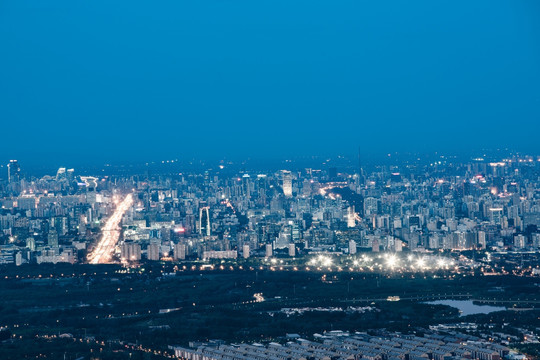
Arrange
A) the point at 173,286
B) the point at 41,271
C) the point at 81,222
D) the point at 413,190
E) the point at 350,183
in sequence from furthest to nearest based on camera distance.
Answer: the point at 350,183
the point at 413,190
the point at 81,222
the point at 41,271
the point at 173,286

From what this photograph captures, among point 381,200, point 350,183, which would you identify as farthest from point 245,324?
point 350,183

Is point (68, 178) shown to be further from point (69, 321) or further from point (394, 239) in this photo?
point (69, 321)

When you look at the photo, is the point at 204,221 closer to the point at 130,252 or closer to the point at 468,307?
the point at 130,252

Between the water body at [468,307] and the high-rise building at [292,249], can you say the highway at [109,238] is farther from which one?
the water body at [468,307]

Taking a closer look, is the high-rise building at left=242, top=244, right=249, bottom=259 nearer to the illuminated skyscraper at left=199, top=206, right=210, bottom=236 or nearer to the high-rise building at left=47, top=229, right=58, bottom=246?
the illuminated skyscraper at left=199, top=206, right=210, bottom=236

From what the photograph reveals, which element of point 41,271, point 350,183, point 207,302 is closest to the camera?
point 207,302

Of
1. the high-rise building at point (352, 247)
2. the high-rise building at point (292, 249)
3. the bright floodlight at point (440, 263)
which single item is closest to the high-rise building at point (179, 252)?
the high-rise building at point (292, 249)
